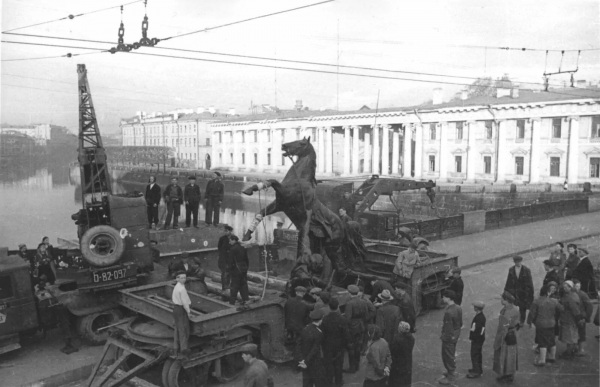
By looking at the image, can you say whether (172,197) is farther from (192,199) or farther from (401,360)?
(401,360)

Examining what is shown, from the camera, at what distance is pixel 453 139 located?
5538 centimetres

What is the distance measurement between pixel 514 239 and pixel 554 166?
3044 cm

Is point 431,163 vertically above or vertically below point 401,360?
above

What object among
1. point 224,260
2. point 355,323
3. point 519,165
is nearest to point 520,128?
point 519,165

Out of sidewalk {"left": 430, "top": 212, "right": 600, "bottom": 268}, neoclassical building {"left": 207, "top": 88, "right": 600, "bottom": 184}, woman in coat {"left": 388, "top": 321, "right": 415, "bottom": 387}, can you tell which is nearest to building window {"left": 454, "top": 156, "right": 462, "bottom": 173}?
neoclassical building {"left": 207, "top": 88, "right": 600, "bottom": 184}

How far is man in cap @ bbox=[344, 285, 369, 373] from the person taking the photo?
8.39 meters

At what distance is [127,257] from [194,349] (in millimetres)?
3836

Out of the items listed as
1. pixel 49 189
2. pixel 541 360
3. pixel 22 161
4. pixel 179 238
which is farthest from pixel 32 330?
pixel 49 189

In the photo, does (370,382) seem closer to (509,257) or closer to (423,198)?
(509,257)

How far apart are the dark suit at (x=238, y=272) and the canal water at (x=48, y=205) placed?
14821 mm

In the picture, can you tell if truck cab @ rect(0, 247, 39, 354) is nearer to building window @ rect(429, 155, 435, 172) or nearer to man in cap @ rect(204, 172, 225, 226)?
man in cap @ rect(204, 172, 225, 226)

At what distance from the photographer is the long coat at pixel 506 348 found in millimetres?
7910

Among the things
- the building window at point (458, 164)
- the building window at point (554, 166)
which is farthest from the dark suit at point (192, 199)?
the building window at point (458, 164)

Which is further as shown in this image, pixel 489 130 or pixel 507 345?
pixel 489 130
